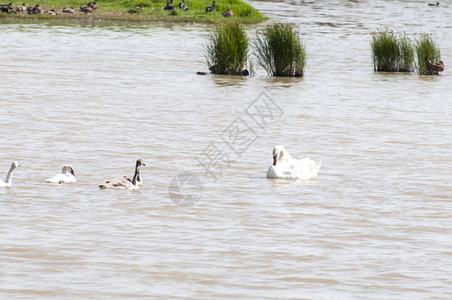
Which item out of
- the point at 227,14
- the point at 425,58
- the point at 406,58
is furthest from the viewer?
the point at 227,14

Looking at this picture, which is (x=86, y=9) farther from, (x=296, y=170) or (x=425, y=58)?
(x=296, y=170)

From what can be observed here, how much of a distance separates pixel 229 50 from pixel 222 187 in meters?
14.5

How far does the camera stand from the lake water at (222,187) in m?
8.65

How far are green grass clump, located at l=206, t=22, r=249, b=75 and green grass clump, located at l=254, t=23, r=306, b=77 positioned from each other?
0.51 metres

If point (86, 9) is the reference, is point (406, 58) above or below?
above

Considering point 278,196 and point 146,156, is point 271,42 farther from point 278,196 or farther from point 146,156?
point 278,196

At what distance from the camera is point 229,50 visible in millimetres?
26656

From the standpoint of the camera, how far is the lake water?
8.65m

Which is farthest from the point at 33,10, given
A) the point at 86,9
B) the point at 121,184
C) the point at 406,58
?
the point at 121,184

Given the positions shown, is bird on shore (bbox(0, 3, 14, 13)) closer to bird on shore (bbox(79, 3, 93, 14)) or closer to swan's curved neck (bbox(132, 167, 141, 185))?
bird on shore (bbox(79, 3, 93, 14))

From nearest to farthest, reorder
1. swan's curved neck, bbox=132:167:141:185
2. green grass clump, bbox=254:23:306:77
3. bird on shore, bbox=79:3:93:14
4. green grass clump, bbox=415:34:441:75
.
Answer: swan's curved neck, bbox=132:167:141:185, green grass clump, bbox=254:23:306:77, green grass clump, bbox=415:34:441:75, bird on shore, bbox=79:3:93:14

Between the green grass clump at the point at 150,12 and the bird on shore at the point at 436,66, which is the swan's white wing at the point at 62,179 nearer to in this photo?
the bird on shore at the point at 436,66

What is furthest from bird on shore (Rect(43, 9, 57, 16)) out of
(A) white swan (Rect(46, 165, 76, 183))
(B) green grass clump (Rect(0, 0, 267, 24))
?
(A) white swan (Rect(46, 165, 76, 183))

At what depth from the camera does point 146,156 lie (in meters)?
14.6
